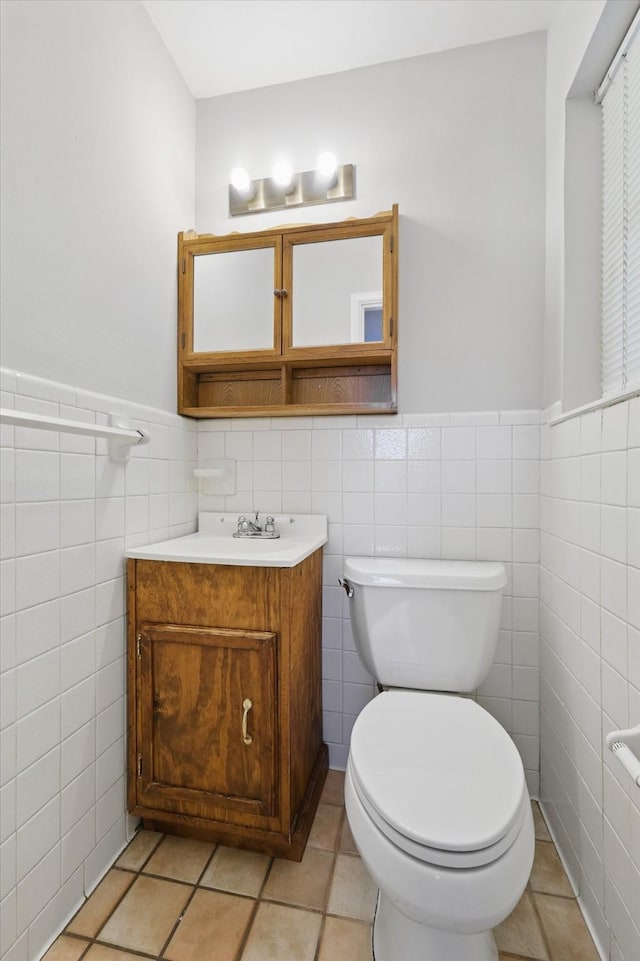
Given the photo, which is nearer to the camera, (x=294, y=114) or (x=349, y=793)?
(x=349, y=793)

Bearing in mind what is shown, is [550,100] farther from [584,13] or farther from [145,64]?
[145,64]

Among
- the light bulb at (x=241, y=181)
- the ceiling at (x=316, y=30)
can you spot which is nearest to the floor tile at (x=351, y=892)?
the light bulb at (x=241, y=181)

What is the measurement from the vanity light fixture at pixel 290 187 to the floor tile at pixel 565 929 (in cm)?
219

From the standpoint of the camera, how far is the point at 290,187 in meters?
1.62

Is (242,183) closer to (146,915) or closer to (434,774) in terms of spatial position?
(434,774)

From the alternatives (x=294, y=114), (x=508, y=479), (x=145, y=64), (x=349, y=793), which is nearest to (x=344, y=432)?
(x=508, y=479)

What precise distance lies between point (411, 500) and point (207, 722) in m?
0.94

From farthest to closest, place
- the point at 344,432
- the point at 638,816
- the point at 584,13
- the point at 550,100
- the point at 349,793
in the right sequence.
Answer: the point at 344,432 → the point at 550,100 → the point at 584,13 → the point at 349,793 → the point at 638,816

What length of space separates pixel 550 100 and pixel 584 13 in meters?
0.31

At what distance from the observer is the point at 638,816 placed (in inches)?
31.4

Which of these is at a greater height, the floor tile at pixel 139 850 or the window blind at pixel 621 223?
the window blind at pixel 621 223

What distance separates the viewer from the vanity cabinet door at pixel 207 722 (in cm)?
117

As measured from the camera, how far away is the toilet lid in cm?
74

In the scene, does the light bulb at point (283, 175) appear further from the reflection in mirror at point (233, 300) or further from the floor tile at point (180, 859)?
the floor tile at point (180, 859)
